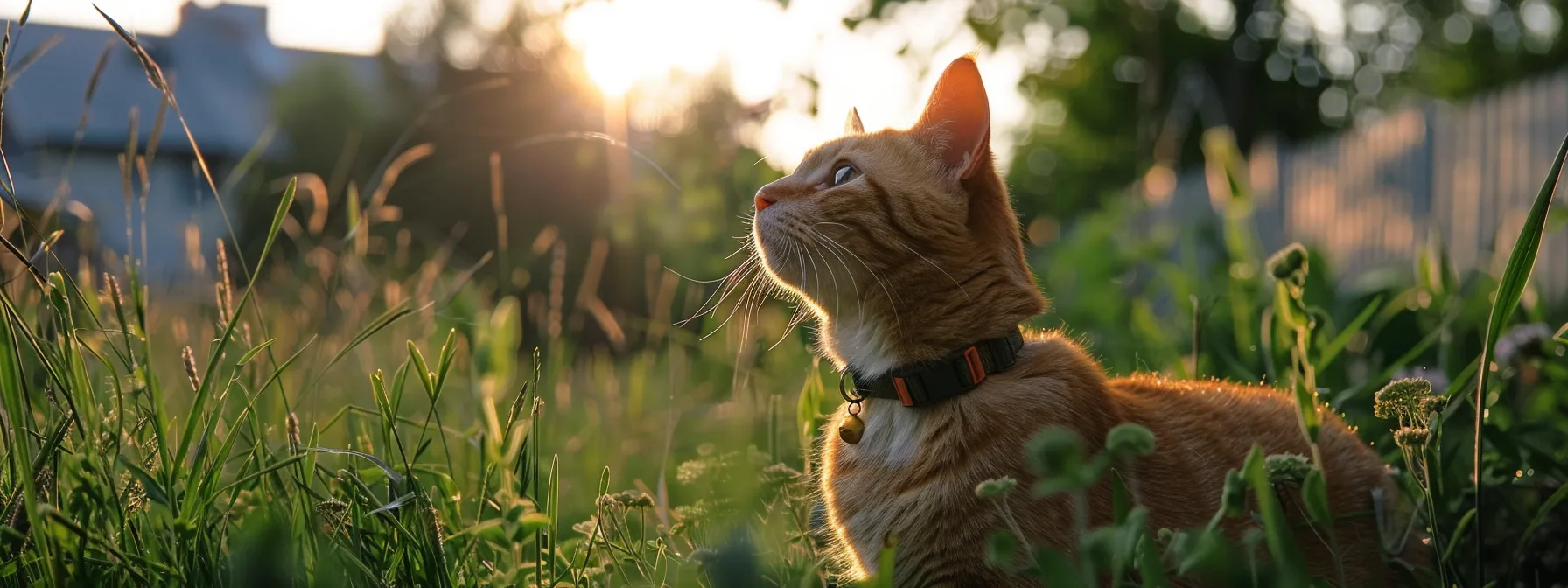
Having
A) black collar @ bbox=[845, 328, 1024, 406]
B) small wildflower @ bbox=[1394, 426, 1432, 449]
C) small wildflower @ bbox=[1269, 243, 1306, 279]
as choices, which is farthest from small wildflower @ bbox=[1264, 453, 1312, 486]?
black collar @ bbox=[845, 328, 1024, 406]

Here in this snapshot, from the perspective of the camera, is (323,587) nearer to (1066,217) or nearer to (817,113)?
(817,113)

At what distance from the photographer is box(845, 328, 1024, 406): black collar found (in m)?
1.71

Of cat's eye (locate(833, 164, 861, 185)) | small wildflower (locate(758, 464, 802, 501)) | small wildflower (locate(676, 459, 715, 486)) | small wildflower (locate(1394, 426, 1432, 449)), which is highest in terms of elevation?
cat's eye (locate(833, 164, 861, 185))

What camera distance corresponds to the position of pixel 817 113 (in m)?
3.06

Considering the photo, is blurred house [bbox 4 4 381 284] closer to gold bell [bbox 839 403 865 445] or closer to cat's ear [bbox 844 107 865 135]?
cat's ear [bbox 844 107 865 135]

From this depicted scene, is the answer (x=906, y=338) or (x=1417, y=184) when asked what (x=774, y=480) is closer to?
(x=906, y=338)

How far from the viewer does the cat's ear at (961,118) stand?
186 cm

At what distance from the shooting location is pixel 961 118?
1.92 m

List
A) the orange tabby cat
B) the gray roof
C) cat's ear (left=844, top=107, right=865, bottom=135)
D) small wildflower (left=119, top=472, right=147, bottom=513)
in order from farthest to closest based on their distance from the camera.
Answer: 1. the gray roof
2. cat's ear (left=844, top=107, right=865, bottom=135)
3. the orange tabby cat
4. small wildflower (left=119, top=472, right=147, bottom=513)

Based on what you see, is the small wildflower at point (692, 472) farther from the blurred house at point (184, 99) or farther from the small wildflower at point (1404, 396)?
the blurred house at point (184, 99)

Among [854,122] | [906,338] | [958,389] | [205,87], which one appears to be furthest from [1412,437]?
[205,87]

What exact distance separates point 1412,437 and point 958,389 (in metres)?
0.64

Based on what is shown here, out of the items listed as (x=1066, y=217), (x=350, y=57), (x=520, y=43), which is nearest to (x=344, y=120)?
(x=520, y=43)

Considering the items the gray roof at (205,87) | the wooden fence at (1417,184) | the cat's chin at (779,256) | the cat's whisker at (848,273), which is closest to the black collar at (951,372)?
the cat's whisker at (848,273)
